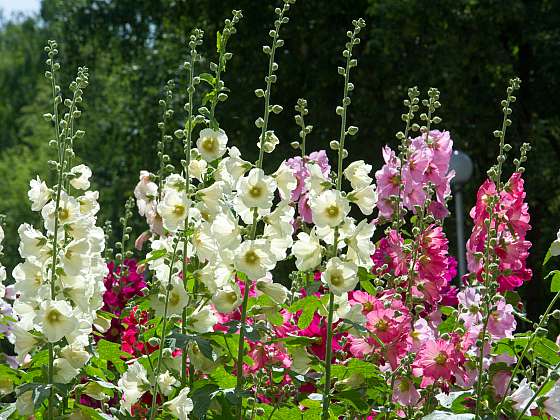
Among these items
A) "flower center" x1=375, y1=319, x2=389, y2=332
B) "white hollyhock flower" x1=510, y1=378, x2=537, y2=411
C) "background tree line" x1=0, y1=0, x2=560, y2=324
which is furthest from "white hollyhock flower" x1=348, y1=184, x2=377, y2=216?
"background tree line" x1=0, y1=0, x2=560, y2=324

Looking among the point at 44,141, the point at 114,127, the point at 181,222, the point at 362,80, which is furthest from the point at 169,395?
the point at 44,141

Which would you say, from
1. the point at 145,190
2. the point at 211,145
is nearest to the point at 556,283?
the point at 211,145

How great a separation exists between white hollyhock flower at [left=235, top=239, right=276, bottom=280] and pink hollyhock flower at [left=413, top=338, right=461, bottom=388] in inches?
21.3

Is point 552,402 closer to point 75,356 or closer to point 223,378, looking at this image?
point 223,378

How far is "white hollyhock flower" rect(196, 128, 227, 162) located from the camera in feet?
9.12

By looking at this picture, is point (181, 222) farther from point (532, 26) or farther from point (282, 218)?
point (532, 26)

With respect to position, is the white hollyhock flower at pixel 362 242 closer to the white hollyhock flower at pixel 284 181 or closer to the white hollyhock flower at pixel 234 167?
the white hollyhock flower at pixel 284 181

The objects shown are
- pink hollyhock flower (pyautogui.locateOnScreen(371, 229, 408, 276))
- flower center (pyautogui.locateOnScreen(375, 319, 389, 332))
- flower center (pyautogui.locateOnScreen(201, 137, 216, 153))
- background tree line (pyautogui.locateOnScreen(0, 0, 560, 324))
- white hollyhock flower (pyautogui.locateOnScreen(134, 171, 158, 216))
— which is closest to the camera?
flower center (pyautogui.locateOnScreen(201, 137, 216, 153))

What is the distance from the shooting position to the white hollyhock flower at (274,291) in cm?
271

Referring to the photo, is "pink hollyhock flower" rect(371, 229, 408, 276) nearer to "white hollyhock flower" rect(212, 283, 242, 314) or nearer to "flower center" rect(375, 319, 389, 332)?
"flower center" rect(375, 319, 389, 332)

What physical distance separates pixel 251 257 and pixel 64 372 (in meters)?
0.49

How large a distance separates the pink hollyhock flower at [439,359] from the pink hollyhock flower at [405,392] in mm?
51

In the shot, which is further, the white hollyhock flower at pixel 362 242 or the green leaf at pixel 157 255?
the green leaf at pixel 157 255

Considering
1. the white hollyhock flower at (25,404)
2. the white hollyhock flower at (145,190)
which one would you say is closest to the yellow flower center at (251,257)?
the white hollyhock flower at (25,404)
